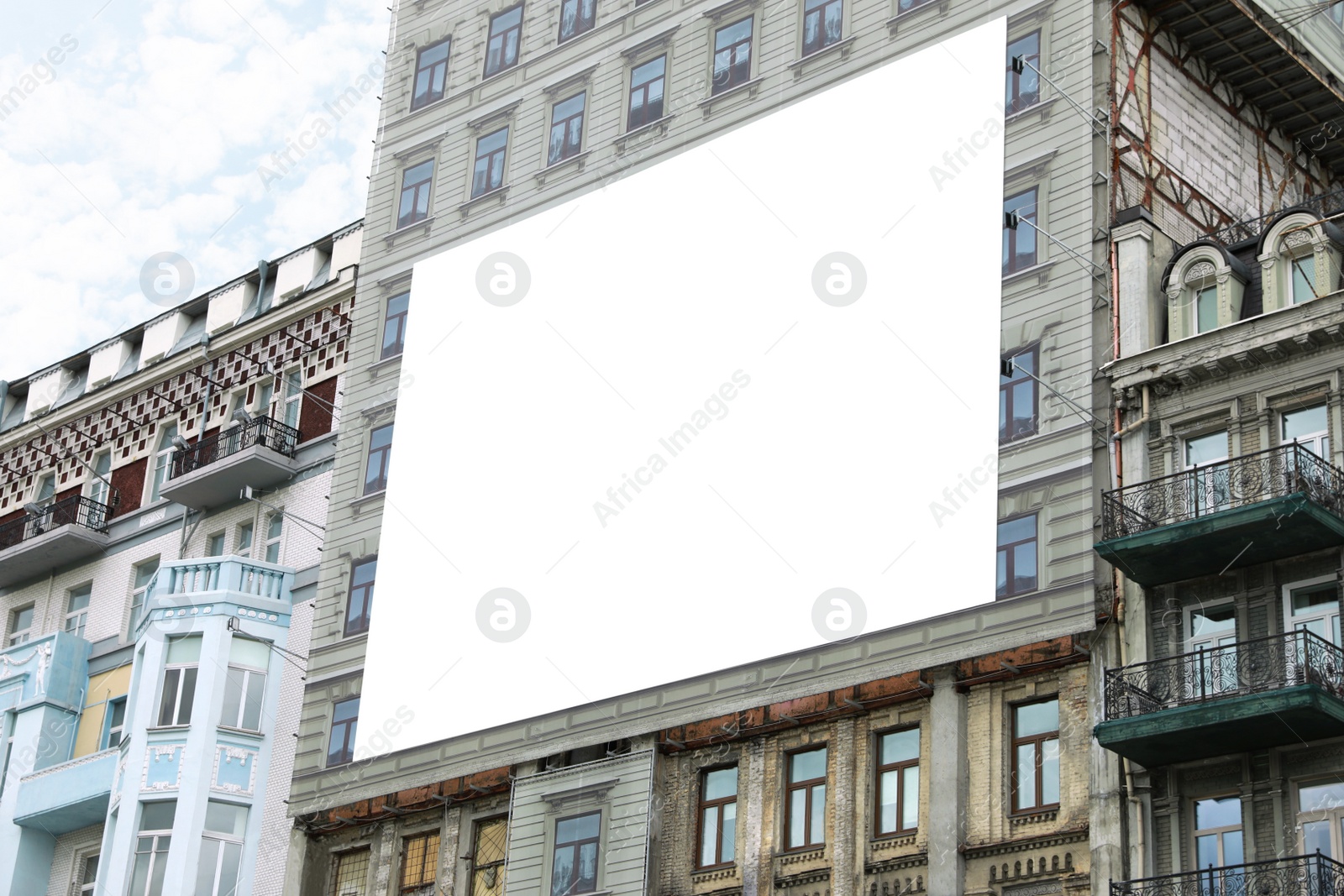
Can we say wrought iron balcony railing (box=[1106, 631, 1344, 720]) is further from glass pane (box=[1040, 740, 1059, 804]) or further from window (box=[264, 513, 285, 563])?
window (box=[264, 513, 285, 563])

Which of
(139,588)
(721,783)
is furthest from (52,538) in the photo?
(721,783)

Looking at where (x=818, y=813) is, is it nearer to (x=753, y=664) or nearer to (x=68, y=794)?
(x=753, y=664)

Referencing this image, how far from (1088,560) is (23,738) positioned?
31643mm

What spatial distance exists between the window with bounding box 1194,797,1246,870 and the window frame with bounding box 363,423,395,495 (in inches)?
893

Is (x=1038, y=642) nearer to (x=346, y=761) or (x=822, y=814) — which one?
(x=822, y=814)

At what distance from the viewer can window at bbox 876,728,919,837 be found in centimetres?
3659

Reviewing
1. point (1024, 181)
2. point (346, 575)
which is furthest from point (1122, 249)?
point (346, 575)

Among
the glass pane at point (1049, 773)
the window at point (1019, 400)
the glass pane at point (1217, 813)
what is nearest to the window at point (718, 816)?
the glass pane at point (1049, 773)

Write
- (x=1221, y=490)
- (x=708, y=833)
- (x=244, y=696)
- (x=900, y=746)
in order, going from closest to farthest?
(x=1221, y=490) → (x=900, y=746) → (x=708, y=833) → (x=244, y=696)

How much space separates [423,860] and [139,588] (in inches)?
604

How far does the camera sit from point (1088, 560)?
117ft

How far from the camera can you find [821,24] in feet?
149

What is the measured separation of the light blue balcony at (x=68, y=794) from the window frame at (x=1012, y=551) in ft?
76.6

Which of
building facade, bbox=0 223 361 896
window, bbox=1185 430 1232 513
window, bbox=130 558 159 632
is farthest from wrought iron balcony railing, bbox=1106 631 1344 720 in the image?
window, bbox=130 558 159 632
